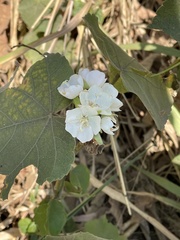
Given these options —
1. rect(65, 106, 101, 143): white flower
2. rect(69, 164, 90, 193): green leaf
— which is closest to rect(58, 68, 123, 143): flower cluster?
rect(65, 106, 101, 143): white flower

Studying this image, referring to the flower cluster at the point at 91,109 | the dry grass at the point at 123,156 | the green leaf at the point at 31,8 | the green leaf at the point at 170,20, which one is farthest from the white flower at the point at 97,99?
the green leaf at the point at 31,8

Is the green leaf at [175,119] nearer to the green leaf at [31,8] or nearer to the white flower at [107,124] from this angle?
the white flower at [107,124]

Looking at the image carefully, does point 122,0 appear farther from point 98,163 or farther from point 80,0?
point 98,163

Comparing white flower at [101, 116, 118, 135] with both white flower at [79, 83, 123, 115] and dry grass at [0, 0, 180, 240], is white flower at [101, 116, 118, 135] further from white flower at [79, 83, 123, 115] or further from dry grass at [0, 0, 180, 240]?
dry grass at [0, 0, 180, 240]

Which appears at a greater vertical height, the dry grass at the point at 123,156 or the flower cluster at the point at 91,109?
the flower cluster at the point at 91,109

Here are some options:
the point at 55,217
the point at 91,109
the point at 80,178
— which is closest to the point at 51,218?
the point at 55,217

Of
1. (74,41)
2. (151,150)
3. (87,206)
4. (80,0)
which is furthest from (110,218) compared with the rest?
(80,0)

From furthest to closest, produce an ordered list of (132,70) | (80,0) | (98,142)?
(80,0), (132,70), (98,142)
